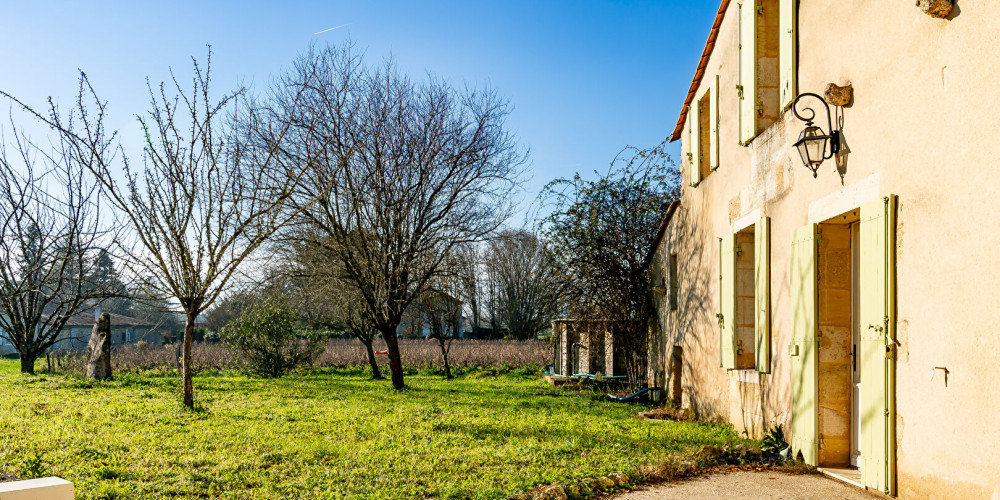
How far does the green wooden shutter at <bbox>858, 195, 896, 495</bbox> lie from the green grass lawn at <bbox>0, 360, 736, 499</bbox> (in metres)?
1.91

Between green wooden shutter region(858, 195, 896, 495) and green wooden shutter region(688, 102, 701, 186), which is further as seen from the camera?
green wooden shutter region(688, 102, 701, 186)

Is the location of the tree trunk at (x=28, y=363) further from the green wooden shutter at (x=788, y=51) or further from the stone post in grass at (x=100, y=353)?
the green wooden shutter at (x=788, y=51)

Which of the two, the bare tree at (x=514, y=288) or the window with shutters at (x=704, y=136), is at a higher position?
the window with shutters at (x=704, y=136)

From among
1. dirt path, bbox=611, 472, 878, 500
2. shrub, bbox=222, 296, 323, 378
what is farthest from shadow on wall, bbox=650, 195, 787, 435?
shrub, bbox=222, 296, 323, 378

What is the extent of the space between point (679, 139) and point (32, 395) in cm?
1201

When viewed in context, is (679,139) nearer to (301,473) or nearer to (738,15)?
(738,15)

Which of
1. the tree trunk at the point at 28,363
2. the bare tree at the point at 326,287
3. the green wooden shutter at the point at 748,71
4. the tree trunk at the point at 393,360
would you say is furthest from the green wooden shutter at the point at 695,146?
the tree trunk at the point at 28,363

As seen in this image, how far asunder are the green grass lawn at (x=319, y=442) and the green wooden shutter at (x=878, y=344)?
1.91 metres

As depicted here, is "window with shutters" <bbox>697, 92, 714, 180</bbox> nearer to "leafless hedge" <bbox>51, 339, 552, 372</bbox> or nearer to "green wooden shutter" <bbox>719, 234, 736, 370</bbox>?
"green wooden shutter" <bbox>719, 234, 736, 370</bbox>

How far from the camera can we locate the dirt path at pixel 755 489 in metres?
5.17

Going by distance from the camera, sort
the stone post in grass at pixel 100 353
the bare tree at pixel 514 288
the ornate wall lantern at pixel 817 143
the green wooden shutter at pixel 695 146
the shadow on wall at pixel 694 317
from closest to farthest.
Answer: the ornate wall lantern at pixel 817 143 < the shadow on wall at pixel 694 317 < the green wooden shutter at pixel 695 146 < the stone post in grass at pixel 100 353 < the bare tree at pixel 514 288

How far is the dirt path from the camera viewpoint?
17.0 ft

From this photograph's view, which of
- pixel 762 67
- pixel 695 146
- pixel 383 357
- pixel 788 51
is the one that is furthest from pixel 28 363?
pixel 788 51

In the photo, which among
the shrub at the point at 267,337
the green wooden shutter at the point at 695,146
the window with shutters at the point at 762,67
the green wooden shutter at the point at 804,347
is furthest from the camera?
the shrub at the point at 267,337
